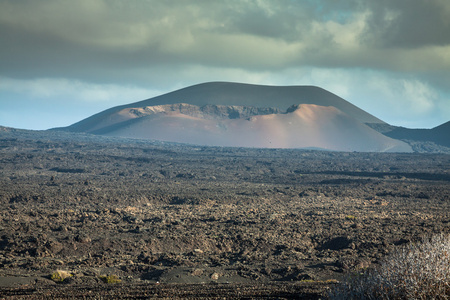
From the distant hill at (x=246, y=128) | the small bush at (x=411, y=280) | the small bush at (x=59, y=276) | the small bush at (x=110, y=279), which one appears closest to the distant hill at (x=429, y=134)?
the distant hill at (x=246, y=128)

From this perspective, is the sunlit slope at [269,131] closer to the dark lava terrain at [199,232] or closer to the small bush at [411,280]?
the dark lava terrain at [199,232]

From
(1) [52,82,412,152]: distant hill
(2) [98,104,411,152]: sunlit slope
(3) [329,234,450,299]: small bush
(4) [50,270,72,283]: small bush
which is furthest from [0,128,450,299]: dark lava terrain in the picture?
(1) [52,82,412,152]: distant hill

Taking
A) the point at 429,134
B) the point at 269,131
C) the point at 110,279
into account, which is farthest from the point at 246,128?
the point at 110,279

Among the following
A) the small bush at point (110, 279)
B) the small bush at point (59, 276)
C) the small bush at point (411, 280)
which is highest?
the small bush at point (411, 280)

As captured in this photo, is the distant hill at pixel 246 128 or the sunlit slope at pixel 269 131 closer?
the sunlit slope at pixel 269 131

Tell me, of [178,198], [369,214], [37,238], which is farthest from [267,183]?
[37,238]

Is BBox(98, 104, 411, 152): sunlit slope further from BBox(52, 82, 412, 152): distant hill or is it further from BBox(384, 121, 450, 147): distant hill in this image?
BBox(384, 121, 450, 147): distant hill

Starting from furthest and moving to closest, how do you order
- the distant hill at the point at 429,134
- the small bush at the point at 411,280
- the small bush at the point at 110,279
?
the distant hill at the point at 429,134
the small bush at the point at 110,279
the small bush at the point at 411,280

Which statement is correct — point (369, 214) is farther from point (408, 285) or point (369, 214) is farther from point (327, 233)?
point (408, 285)

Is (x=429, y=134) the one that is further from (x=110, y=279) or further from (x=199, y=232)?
(x=110, y=279)
